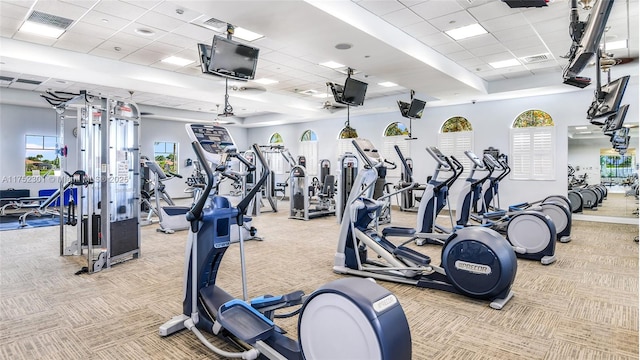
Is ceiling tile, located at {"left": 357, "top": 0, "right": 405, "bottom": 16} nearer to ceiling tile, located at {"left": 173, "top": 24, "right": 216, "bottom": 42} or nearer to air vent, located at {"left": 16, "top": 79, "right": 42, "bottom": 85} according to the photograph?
ceiling tile, located at {"left": 173, "top": 24, "right": 216, "bottom": 42}

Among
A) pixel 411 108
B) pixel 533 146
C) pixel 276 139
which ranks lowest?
pixel 533 146

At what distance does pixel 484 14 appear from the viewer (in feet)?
17.3

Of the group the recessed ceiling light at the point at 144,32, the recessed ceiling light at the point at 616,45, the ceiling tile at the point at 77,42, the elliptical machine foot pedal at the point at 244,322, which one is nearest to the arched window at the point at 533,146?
the recessed ceiling light at the point at 616,45

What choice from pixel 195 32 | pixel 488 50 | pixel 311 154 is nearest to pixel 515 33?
→ pixel 488 50

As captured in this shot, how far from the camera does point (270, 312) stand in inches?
101

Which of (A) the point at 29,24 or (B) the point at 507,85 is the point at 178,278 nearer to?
(A) the point at 29,24

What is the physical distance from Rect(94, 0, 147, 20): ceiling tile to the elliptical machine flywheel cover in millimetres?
5250

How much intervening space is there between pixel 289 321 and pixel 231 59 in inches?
160

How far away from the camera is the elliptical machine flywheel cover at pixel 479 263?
3.27 metres

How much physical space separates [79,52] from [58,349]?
663 centimetres

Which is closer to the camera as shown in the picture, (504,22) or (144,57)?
(504,22)

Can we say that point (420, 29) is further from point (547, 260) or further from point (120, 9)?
point (120, 9)

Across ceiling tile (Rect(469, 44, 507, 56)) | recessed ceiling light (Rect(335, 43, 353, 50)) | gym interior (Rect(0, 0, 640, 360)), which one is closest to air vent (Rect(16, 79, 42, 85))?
gym interior (Rect(0, 0, 640, 360))

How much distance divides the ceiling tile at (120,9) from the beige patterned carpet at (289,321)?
140 inches
